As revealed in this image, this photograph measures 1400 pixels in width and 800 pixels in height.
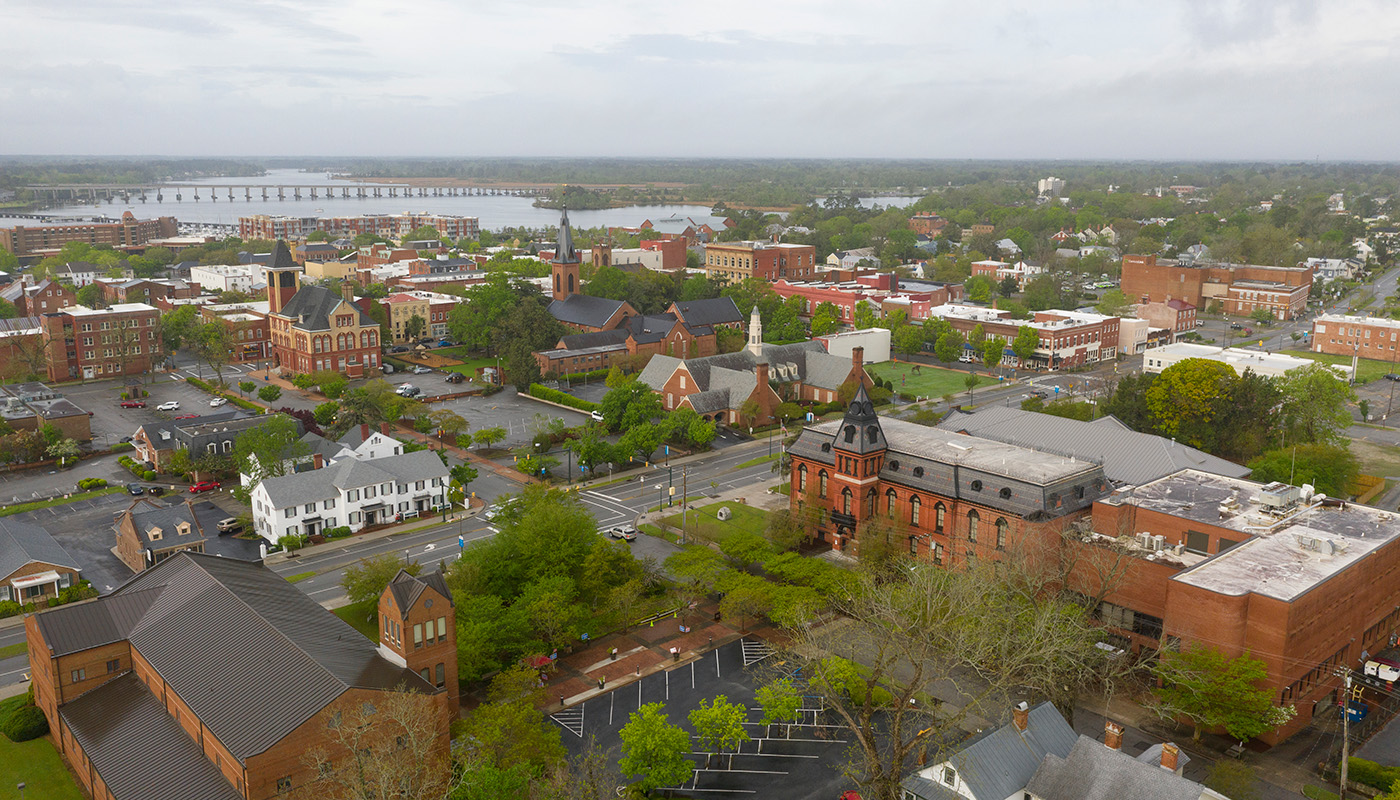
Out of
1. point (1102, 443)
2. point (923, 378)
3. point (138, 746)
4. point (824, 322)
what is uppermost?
point (824, 322)

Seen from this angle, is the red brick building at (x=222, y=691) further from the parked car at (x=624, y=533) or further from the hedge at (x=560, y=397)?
the hedge at (x=560, y=397)

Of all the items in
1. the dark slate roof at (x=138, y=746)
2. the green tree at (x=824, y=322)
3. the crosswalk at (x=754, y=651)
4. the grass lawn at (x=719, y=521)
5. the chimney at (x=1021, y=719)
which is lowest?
the crosswalk at (x=754, y=651)

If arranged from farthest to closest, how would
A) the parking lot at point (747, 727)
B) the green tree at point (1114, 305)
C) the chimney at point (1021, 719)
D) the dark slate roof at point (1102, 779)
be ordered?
the green tree at point (1114, 305) → the parking lot at point (747, 727) → the chimney at point (1021, 719) → the dark slate roof at point (1102, 779)

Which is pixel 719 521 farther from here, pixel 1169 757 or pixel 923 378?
pixel 923 378

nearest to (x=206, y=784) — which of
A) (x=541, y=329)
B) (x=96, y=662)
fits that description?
(x=96, y=662)

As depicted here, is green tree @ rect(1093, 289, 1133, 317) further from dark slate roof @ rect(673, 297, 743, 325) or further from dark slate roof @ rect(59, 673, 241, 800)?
dark slate roof @ rect(59, 673, 241, 800)

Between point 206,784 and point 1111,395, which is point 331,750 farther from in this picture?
point 1111,395

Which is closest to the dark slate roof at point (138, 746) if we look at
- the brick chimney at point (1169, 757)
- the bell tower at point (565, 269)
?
the brick chimney at point (1169, 757)

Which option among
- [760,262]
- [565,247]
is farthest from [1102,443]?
[760,262]
